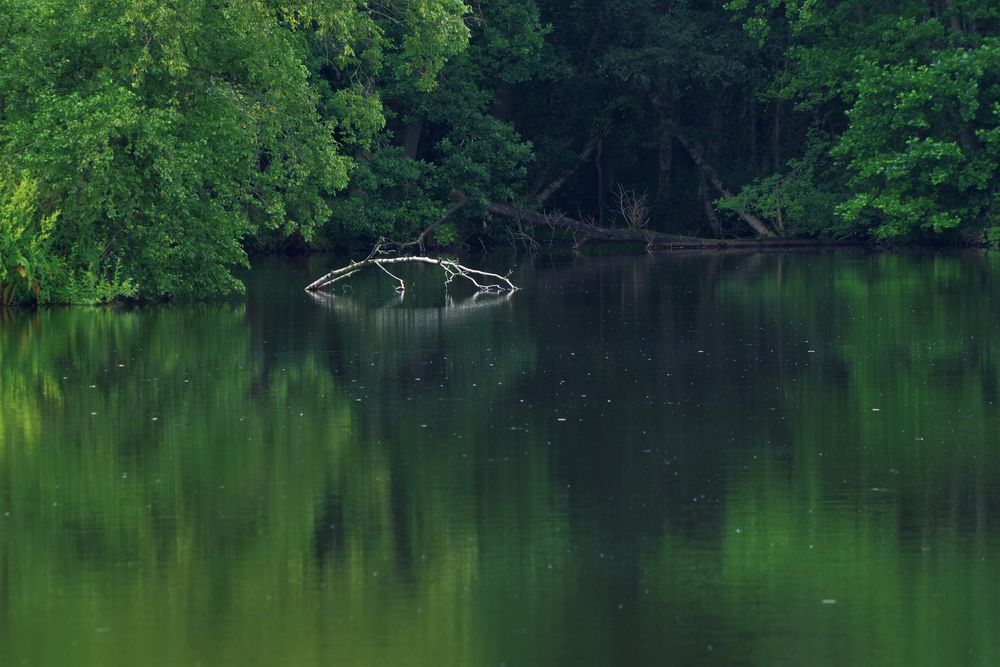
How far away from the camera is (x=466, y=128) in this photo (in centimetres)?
5188

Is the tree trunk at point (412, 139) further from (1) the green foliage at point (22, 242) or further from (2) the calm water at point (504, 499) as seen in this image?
(2) the calm water at point (504, 499)

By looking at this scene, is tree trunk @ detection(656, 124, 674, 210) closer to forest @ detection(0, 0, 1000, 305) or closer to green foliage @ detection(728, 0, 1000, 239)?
forest @ detection(0, 0, 1000, 305)

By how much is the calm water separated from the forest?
637 centimetres

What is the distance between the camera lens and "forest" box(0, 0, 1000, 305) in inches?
1113

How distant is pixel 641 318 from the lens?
25656 mm

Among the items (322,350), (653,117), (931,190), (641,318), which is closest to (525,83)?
(653,117)

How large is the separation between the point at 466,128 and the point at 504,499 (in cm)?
4145

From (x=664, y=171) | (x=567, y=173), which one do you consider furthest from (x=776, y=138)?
(x=567, y=173)

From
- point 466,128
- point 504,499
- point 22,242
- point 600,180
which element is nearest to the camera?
point 504,499

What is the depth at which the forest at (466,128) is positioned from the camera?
1113 inches

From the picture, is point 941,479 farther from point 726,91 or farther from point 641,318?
point 726,91

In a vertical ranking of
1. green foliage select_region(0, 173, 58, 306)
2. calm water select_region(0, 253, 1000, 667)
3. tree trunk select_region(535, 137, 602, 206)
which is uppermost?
tree trunk select_region(535, 137, 602, 206)

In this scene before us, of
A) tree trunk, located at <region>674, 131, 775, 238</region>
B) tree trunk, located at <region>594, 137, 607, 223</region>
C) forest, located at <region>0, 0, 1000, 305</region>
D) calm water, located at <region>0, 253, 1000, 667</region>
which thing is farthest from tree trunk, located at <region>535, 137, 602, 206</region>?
calm water, located at <region>0, 253, 1000, 667</region>

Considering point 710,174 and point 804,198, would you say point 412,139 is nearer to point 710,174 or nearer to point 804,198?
point 710,174
